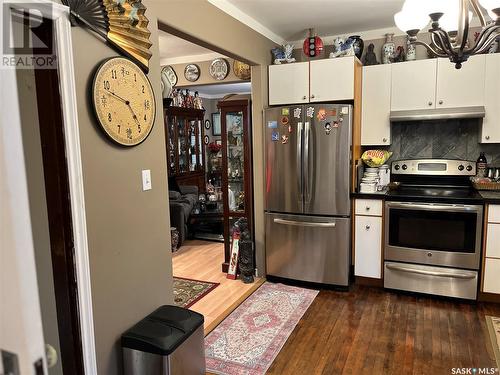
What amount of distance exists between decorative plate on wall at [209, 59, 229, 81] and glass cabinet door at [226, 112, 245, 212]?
794 mm

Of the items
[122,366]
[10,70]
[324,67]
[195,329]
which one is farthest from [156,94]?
[324,67]

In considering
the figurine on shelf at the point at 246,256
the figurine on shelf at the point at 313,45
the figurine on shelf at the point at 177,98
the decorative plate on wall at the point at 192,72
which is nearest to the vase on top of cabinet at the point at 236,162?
the figurine on shelf at the point at 246,256

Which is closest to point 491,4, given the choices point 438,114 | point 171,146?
point 438,114

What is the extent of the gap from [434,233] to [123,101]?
9.07 feet

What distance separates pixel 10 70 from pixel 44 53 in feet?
3.93

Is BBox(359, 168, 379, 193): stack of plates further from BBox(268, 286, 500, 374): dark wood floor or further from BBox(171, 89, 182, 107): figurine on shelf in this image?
BBox(171, 89, 182, 107): figurine on shelf

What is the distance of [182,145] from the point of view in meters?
6.54

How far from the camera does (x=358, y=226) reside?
3525mm

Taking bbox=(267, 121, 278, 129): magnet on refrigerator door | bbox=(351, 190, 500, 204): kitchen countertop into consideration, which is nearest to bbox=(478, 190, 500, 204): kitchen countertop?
bbox=(351, 190, 500, 204): kitchen countertop

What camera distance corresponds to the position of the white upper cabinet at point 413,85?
3371 millimetres

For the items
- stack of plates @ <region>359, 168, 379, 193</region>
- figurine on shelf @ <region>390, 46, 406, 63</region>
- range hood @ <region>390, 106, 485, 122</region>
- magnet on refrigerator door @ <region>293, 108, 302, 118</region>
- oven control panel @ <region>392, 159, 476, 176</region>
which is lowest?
stack of plates @ <region>359, 168, 379, 193</region>

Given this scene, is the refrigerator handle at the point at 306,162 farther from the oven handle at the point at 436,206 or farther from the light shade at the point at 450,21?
the light shade at the point at 450,21

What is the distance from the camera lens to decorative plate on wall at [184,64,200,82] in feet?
15.3

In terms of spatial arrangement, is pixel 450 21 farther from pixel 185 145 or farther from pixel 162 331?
pixel 185 145
